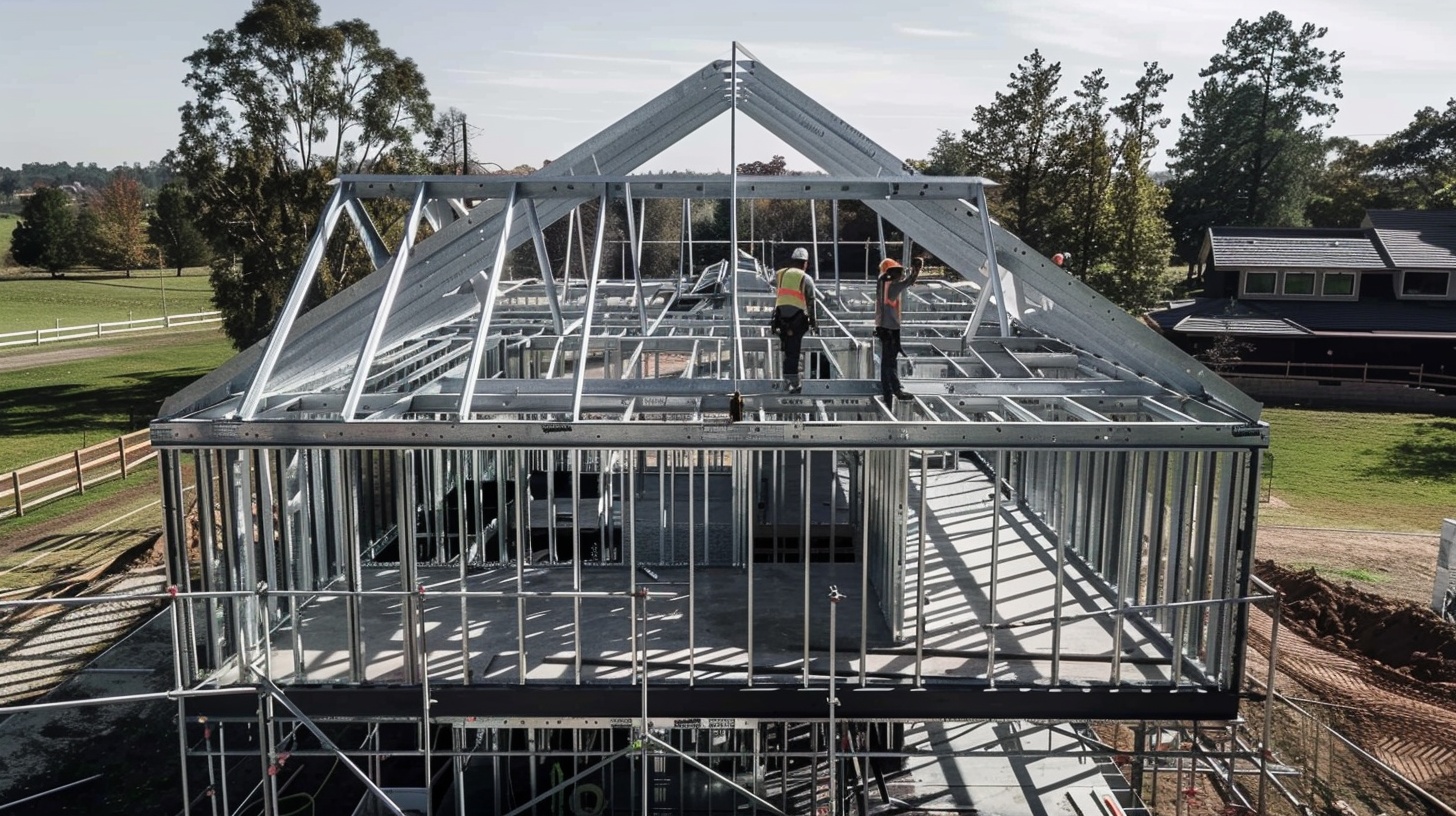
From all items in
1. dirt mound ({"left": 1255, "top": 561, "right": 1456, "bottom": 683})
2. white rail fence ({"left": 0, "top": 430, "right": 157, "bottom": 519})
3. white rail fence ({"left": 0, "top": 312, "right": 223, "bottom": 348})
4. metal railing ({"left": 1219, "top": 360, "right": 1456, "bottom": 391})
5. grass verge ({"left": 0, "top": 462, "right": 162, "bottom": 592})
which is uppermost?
white rail fence ({"left": 0, "top": 312, "right": 223, "bottom": 348})

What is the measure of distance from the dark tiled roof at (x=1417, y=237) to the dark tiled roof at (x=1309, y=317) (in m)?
1.50

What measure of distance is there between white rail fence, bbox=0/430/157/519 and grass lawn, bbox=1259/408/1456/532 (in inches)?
1004

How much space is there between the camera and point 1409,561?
64.9 feet

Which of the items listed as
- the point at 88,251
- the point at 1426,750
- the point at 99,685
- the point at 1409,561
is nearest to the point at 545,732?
the point at 99,685

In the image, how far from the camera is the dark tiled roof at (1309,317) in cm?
3716

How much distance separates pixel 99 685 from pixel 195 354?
3310 cm

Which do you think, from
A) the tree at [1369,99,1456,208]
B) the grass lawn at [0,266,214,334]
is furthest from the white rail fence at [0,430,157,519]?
the tree at [1369,99,1456,208]

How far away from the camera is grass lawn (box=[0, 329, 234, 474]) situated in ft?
93.5

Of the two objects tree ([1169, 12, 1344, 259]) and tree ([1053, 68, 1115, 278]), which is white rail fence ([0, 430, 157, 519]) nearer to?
tree ([1053, 68, 1115, 278])

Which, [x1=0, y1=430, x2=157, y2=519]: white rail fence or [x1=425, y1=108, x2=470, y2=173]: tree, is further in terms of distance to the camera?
[x1=425, y1=108, x2=470, y2=173]: tree

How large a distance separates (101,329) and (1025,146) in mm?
A: 42172

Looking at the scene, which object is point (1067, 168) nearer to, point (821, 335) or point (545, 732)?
point (821, 335)

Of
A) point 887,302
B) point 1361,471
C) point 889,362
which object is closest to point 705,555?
point 889,362

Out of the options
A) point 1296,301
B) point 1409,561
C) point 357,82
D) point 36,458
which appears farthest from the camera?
point 1296,301
